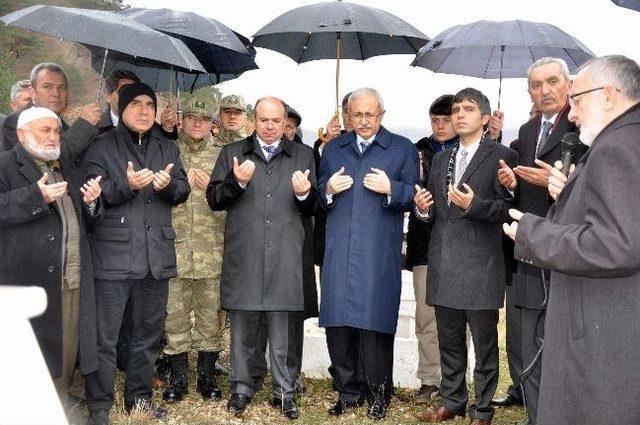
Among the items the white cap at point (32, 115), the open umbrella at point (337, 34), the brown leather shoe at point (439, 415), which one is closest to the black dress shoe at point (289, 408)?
the brown leather shoe at point (439, 415)

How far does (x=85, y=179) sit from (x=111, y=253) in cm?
51

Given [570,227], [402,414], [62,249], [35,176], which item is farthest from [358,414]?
[570,227]

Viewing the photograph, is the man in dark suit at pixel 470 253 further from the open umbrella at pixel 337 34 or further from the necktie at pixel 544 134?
the open umbrella at pixel 337 34

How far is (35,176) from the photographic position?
4.79 metres

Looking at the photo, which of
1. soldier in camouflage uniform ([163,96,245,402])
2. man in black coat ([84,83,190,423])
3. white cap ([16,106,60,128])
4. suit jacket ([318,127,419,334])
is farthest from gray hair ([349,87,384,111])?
white cap ([16,106,60,128])

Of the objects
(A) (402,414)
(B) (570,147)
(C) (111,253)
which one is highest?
(B) (570,147)

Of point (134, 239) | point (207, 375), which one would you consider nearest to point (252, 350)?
point (207, 375)

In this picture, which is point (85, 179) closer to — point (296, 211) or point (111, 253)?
point (111, 253)

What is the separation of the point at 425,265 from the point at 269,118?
166 centimetres

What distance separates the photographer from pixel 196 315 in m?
6.37

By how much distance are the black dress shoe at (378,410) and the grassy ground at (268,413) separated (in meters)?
0.04

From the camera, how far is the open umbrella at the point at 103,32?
4.79m

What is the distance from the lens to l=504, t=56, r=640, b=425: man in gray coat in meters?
2.94

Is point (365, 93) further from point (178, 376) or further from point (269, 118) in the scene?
point (178, 376)
